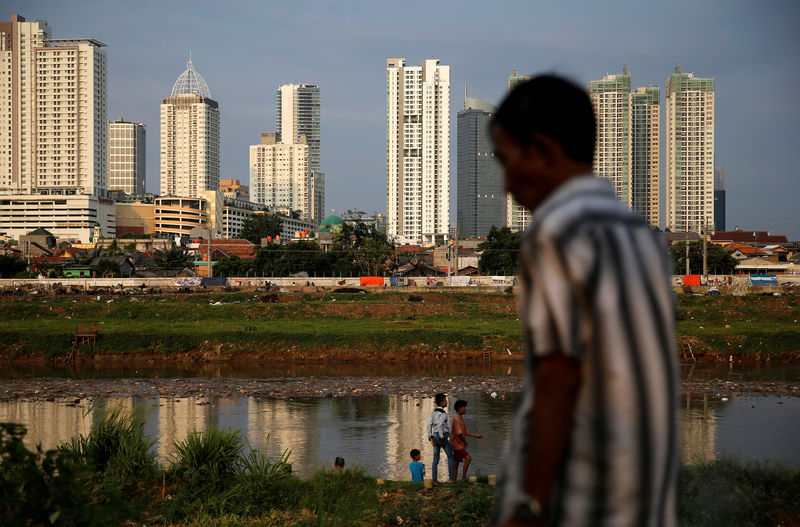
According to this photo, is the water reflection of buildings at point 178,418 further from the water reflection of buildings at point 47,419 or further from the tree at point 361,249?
the tree at point 361,249

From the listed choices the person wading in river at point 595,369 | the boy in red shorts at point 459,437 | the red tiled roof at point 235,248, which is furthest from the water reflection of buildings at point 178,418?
the red tiled roof at point 235,248

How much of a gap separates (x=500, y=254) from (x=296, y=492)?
77.2 meters

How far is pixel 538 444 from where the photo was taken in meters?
2.09

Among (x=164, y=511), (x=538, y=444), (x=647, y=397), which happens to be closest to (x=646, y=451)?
(x=647, y=397)

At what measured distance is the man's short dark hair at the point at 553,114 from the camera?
7.49ft

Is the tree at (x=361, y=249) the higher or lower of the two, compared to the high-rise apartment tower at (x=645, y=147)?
lower

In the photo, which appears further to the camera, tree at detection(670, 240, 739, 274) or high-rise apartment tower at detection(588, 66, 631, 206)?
high-rise apartment tower at detection(588, 66, 631, 206)

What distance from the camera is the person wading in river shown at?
78.4 inches

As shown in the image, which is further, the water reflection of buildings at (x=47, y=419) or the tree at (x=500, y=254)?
the tree at (x=500, y=254)

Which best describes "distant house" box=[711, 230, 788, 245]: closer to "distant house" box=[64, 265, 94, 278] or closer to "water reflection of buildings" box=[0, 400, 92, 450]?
"distant house" box=[64, 265, 94, 278]

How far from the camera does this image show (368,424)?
2109 centimetres

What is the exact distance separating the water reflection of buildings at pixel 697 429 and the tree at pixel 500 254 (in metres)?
59.5

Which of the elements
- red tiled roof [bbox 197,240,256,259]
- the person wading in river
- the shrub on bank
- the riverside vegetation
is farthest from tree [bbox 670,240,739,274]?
the person wading in river

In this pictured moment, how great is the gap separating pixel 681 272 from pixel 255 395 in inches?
2723
